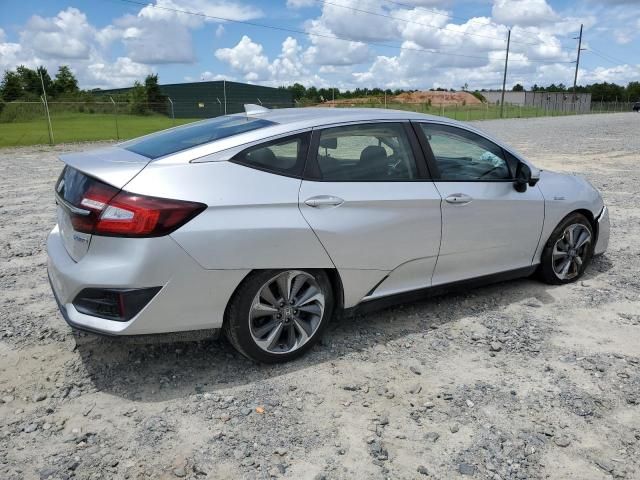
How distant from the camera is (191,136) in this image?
3.60 metres

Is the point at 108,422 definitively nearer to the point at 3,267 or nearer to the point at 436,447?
the point at 436,447

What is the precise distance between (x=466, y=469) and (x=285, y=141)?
2.09 meters

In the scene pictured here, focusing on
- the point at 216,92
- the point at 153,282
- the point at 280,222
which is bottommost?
the point at 153,282

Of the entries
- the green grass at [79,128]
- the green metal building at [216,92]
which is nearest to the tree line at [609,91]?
the green metal building at [216,92]

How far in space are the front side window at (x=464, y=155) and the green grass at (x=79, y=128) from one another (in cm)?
1951

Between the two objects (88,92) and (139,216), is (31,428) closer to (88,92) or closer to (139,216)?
(139,216)

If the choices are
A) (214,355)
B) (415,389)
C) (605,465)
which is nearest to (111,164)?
(214,355)

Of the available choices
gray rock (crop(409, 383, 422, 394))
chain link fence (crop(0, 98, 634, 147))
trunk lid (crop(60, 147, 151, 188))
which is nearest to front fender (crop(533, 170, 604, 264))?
gray rock (crop(409, 383, 422, 394))

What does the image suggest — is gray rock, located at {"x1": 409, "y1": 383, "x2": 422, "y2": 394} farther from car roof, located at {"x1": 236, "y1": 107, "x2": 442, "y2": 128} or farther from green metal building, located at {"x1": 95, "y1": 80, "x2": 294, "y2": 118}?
green metal building, located at {"x1": 95, "y1": 80, "x2": 294, "y2": 118}

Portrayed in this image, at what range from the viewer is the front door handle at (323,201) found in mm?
3293

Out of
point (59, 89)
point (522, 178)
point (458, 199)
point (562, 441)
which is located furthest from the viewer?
point (59, 89)

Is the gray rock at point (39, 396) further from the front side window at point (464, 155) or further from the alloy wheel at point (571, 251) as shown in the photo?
the alloy wheel at point (571, 251)

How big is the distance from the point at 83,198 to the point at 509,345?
115 inches

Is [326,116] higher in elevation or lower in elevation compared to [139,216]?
higher
